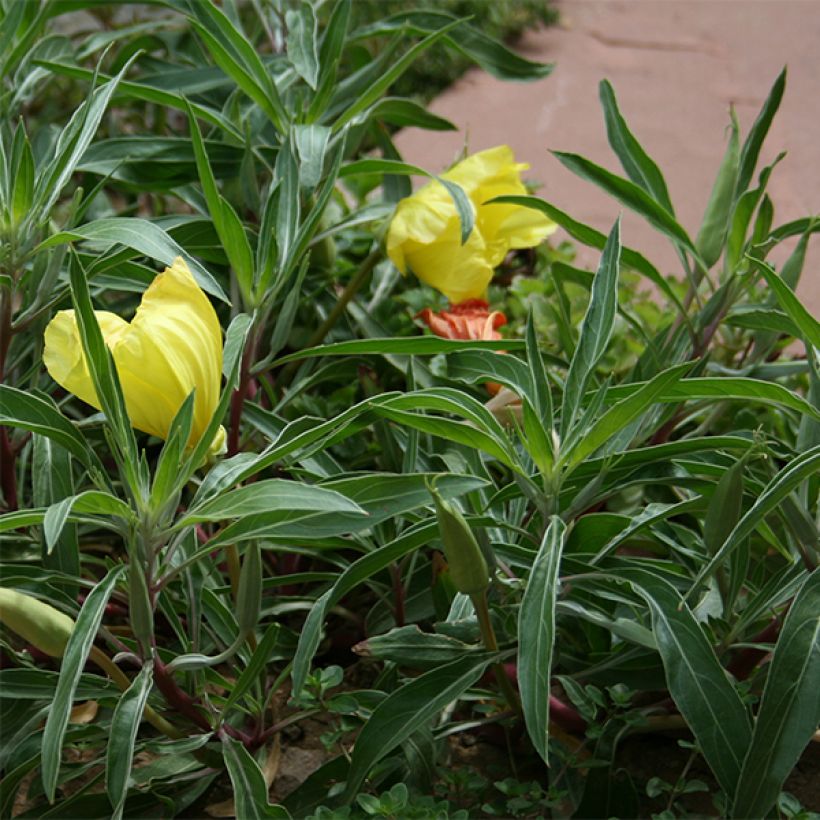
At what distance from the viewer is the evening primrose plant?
82cm

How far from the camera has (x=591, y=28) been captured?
9.75 ft

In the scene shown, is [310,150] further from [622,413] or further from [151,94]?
[622,413]

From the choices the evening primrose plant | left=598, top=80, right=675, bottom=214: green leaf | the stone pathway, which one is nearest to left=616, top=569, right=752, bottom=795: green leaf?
the evening primrose plant

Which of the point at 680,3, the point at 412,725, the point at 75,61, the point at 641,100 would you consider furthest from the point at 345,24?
the point at 680,3

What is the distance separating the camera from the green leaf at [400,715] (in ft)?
2.89

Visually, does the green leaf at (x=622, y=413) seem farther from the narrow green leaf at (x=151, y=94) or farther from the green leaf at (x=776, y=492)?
the narrow green leaf at (x=151, y=94)

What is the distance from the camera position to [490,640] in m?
0.92

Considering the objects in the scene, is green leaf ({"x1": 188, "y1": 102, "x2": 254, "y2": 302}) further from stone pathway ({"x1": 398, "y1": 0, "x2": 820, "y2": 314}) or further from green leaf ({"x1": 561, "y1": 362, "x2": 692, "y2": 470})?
stone pathway ({"x1": 398, "y1": 0, "x2": 820, "y2": 314})

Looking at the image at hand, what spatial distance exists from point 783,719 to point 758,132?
0.60 m

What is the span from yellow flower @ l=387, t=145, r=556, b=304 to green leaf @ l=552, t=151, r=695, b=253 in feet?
0.48

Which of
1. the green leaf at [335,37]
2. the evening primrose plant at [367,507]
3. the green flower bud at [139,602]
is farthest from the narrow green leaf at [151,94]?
the green flower bud at [139,602]

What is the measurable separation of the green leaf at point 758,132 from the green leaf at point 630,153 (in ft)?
0.26

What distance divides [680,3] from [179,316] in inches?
105

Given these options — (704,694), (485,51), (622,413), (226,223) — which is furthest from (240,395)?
(485,51)
